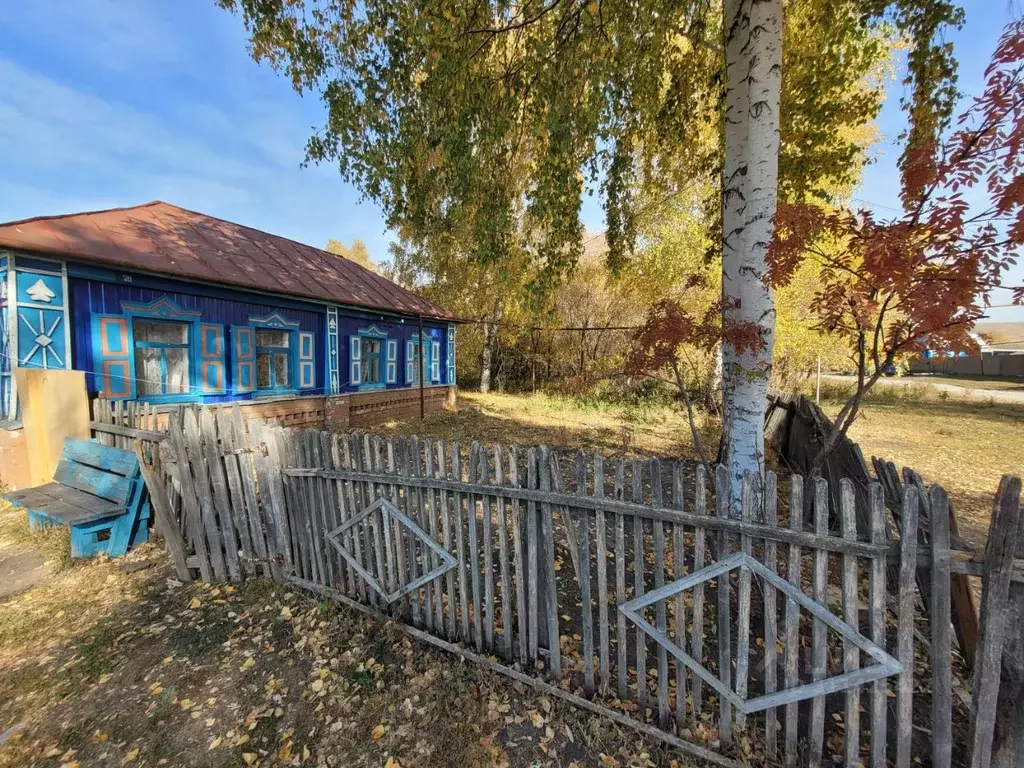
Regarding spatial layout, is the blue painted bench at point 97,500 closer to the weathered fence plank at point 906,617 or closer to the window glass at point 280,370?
the window glass at point 280,370

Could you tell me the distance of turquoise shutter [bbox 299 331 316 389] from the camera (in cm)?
1016

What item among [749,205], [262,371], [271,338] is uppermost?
[749,205]

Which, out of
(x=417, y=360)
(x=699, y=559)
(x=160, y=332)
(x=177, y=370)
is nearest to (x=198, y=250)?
(x=160, y=332)

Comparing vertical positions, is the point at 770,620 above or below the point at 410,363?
below

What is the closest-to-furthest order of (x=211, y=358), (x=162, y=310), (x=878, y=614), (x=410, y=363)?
(x=878, y=614), (x=162, y=310), (x=211, y=358), (x=410, y=363)

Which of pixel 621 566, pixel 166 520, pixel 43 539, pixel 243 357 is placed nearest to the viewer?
pixel 621 566

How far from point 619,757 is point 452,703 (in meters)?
0.93

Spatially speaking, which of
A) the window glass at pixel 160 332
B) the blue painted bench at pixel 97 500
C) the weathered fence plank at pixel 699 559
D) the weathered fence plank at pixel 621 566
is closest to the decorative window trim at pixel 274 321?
the window glass at pixel 160 332

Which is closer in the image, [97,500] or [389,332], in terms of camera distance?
[97,500]

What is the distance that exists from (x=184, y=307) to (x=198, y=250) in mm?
1427

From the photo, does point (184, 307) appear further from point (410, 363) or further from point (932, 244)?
point (932, 244)

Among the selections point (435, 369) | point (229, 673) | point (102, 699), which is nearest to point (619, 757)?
point (229, 673)

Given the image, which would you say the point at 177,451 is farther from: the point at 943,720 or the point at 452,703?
the point at 943,720

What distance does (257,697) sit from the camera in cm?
262
